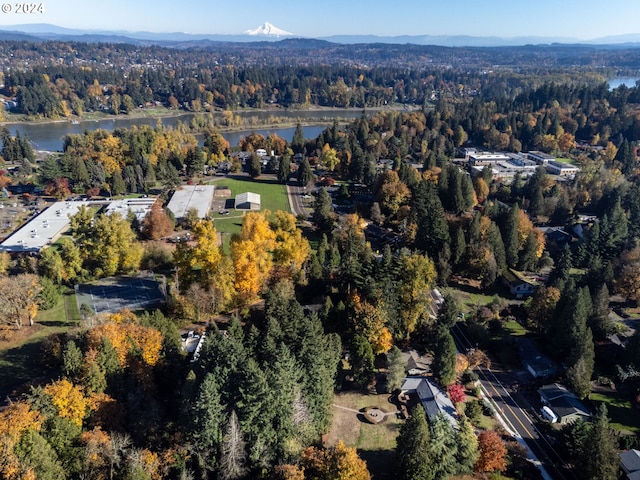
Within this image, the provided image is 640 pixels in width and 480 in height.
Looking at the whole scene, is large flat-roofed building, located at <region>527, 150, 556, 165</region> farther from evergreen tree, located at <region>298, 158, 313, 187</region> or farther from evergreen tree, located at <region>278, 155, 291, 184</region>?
evergreen tree, located at <region>278, 155, 291, 184</region>

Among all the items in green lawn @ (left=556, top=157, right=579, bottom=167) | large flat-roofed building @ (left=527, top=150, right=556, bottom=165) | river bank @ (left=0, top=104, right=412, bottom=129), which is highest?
river bank @ (left=0, top=104, right=412, bottom=129)

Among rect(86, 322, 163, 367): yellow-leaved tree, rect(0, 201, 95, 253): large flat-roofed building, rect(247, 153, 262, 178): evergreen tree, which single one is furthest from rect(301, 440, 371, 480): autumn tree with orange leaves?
rect(247, 153, 262, 178): evergreen tree

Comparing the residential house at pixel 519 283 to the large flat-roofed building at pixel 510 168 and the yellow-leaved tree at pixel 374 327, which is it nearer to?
the yellow-leaved tree at pixel 374 327

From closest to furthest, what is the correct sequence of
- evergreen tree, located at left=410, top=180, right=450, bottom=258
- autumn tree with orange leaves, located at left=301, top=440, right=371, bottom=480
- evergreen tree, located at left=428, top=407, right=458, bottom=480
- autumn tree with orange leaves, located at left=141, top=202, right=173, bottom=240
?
1. autumn tree with orange leaves, located at left=301, top=440, right=371, bottom=480
2. evergreen tree, located at left=428, top=407, right=458, bottom=480
3. evergreen tree, located at left=410, top=180, right=450, bottom=258
4. autumn tree with orange leaves, located at left=141, top=202, right=173, bottom=240

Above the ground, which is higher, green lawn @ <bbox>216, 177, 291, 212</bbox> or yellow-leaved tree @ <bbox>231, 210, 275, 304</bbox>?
yellow-leaved tree @ <bbox>231, 210, 275, 304</bbox>

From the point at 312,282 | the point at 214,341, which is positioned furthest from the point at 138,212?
the point at 214,341

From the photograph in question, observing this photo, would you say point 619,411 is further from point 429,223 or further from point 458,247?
point 429,223
